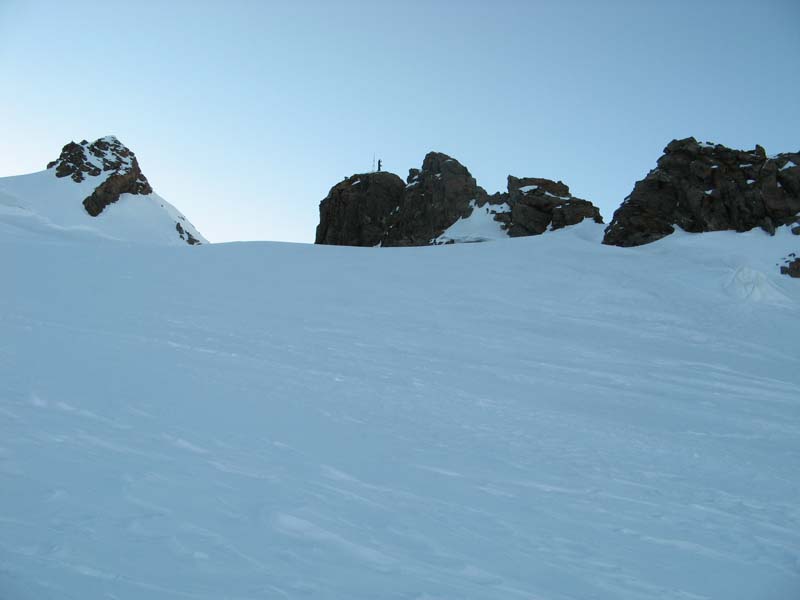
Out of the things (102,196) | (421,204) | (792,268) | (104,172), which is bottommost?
(792,268)

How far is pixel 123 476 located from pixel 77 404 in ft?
6.43

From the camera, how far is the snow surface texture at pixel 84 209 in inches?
2031

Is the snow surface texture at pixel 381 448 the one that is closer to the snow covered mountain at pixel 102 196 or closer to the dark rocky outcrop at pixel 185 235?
the snow covered mountain at pixel 102 196

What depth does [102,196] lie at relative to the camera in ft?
191

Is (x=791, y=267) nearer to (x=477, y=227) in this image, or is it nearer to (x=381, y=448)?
(x=381, y=448)

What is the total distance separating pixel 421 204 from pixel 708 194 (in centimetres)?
2586

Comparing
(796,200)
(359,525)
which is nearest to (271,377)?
(359,525)

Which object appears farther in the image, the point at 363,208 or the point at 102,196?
the point at 102,196

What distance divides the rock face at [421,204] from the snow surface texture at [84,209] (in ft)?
59.9

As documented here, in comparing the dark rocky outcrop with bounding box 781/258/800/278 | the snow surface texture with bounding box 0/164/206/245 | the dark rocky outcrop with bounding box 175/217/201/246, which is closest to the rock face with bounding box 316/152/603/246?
the dark rocky outcrop with bounding box 175/217/201/246

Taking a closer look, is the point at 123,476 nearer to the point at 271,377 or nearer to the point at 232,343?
the point at 271,377

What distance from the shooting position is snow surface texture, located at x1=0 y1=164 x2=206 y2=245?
169ft

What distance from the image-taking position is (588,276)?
58.4 feet

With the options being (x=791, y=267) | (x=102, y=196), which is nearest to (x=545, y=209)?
(x=791, y=267)
